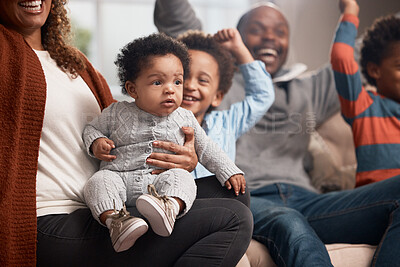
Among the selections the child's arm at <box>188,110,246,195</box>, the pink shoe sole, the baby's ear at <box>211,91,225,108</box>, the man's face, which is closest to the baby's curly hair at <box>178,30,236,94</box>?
the baby's ear at <box>211,91,225,108</box>

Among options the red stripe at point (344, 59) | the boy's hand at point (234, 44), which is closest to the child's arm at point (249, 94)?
the boy's hand at point (234, 44)

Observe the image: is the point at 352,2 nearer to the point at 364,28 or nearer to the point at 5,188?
the point at 364,28

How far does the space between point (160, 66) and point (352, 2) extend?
1.08 metres

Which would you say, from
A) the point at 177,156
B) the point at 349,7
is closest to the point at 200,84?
the point at 177,156

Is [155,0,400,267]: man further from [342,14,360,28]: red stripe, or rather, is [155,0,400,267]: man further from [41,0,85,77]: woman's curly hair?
[41,0,85,77]: woman's curly hair

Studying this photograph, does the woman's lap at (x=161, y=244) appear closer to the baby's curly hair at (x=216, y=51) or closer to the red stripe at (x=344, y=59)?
the baby's curly hair at (x=216, y=51)

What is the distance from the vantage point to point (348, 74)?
1.68 m

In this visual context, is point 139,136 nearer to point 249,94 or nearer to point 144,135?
point 144,135

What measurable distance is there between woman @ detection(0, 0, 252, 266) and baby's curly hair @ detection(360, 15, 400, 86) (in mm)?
1064

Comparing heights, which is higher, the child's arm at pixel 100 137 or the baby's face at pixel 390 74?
the baby's face at pixel 390 74

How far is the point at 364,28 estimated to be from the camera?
6.13 ft

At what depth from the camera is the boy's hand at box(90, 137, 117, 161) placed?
3.57 ft

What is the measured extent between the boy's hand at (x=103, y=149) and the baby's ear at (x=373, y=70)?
1210 millimetres

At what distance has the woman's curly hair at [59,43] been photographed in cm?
123
